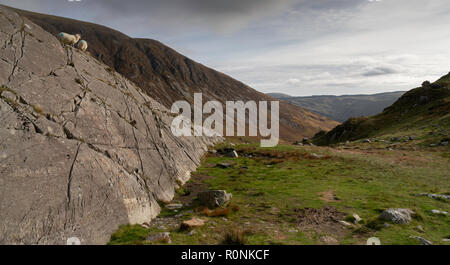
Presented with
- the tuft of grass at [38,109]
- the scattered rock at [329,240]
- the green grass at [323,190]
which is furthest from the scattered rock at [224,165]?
the tuft of grass at [38,109]

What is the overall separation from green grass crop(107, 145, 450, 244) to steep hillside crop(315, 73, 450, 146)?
14219 mm

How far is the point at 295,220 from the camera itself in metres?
14.6

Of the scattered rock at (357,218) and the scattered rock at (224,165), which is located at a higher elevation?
the scattered rock at (357,218)

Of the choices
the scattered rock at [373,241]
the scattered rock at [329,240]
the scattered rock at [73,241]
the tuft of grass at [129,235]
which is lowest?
the scattered rock at [329,240]

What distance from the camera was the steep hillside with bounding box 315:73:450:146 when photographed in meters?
47.6

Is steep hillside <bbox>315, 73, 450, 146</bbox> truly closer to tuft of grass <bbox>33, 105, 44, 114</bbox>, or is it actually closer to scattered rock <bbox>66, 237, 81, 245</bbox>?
scattered rock <bbox>66, 237, 81, 245</bbox>

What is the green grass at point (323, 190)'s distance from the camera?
1232 cm

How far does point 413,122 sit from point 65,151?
75600 mm

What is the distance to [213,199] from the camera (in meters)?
17.2

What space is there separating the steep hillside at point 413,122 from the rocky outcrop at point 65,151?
166 ft

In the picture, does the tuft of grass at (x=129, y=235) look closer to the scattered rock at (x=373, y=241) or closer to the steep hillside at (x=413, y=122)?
the scattered rock at (x=373, y=241)

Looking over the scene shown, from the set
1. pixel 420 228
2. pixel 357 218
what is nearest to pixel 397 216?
pixel 420 228
